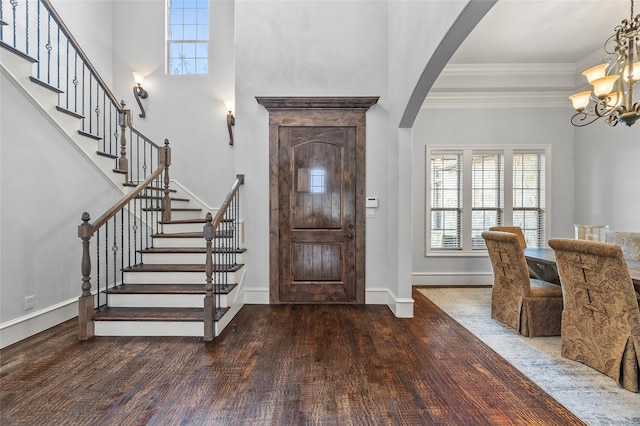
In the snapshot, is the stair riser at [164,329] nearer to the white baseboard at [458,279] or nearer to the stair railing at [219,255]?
the stair railing at [219,255]

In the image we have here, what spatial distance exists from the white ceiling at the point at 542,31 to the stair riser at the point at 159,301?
4.46 meters

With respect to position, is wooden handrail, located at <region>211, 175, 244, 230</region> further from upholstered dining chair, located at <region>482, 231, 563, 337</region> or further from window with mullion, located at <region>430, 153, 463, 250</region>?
window with mullion, located at <region>430, 153, 463, 250</region>

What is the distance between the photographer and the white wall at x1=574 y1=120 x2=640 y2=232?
4270mm

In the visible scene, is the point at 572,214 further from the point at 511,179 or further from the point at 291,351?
the point at 291,351

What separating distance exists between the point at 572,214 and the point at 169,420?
6.17 m

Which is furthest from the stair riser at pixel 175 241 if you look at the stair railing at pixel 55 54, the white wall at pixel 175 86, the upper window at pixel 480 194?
the upper window at pixel 480 194

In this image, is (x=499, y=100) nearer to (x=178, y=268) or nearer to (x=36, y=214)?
(x=178, y=268)

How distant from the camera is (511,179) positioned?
525 centimetres

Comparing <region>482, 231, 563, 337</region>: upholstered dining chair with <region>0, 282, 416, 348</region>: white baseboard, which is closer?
<region>0, 282, 416, 348</region>: white baseboard

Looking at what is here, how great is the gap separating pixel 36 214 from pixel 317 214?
2.85 meters

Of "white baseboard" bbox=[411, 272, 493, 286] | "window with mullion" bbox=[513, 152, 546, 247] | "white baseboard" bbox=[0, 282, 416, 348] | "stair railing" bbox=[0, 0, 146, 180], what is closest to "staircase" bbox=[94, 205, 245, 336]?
"white baseboard" bbox=[0, 282, 416, 348]

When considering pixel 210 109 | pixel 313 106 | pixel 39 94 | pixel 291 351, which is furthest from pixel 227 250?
pixel 210 109

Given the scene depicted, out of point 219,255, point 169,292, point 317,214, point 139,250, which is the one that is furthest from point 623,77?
point 139,250

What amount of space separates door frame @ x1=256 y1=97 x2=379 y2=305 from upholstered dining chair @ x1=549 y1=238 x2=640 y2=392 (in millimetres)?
2085
